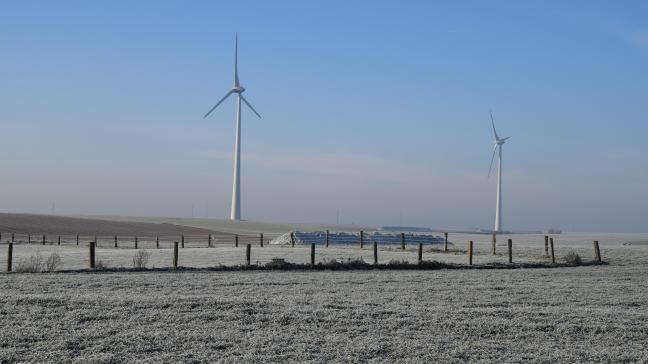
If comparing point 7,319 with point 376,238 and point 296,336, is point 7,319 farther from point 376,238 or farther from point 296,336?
point 376,238

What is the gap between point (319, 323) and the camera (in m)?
14.8

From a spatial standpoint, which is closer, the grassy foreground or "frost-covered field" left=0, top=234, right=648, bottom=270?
the grassy foreground

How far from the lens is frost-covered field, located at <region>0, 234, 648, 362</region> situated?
1216 cm

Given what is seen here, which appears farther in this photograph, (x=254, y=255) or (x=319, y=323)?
(x=254, y=255)

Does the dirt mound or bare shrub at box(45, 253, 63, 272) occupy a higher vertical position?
the dirt mound

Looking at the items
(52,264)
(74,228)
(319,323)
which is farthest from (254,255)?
(74,228)

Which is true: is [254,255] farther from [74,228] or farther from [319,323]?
[74,228]

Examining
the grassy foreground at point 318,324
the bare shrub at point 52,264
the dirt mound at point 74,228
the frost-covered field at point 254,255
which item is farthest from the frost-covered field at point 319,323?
the dirt mound at point 74,228

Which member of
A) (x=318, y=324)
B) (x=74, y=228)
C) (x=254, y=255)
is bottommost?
(x=318, y=324)

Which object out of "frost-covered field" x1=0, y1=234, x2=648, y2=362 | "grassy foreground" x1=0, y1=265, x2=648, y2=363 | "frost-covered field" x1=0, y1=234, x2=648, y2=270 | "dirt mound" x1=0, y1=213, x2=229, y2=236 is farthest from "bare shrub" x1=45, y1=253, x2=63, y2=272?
Answer: "dirt mound" x1=0, y1=213, x2=229, y2=236

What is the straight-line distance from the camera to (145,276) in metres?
26.5

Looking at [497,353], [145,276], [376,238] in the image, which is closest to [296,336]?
[497,353]

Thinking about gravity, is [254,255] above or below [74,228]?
below

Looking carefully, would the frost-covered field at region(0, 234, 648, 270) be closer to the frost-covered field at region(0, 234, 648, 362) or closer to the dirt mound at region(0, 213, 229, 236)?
the frost-covered field at region(0, 234, 648, 362)
